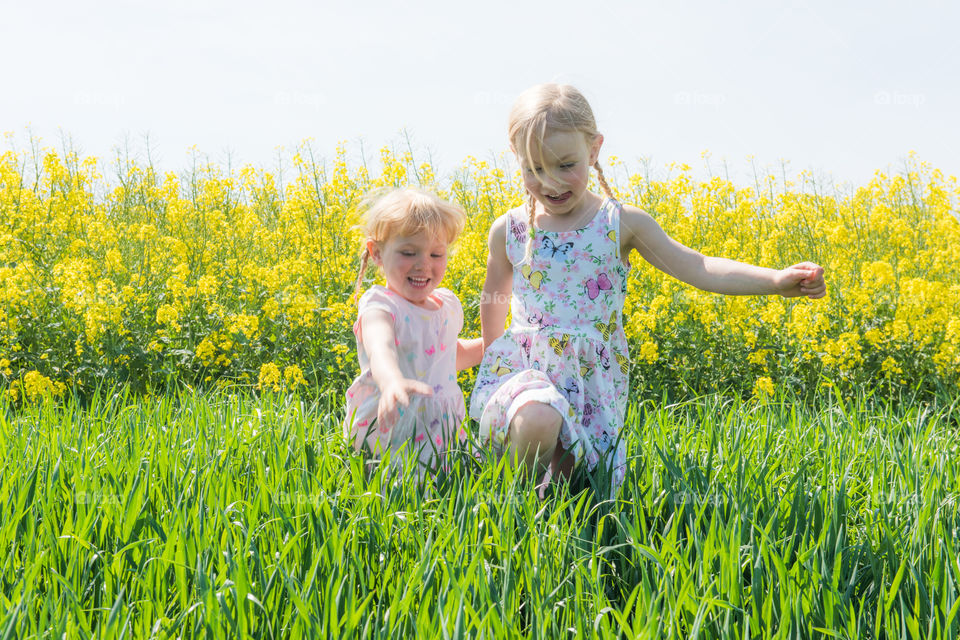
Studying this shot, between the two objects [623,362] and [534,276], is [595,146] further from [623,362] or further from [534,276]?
[623,362]

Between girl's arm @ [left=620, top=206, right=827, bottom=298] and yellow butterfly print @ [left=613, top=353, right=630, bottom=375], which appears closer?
girl's arm @ [left=620, top=206, right=827, bottom=298]

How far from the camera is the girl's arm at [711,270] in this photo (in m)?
1.96

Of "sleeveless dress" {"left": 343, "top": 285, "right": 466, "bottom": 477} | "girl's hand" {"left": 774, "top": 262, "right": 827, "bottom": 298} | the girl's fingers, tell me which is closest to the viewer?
the girl's fingers

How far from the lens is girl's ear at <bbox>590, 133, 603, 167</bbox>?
220cm

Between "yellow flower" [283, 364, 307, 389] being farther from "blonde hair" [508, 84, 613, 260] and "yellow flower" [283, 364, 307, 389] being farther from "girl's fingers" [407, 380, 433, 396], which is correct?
"girl's fingers" [407, 380, 433, 396]

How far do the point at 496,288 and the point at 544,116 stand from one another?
0.61m

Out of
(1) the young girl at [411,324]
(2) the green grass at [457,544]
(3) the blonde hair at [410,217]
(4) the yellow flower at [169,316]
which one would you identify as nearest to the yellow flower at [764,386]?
(2) the green grass at [457,544]

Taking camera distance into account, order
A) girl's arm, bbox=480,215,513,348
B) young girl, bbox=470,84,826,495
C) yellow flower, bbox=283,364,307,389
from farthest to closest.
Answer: yellow flower, bbox=283,364,307,389, girl's arm, bbox=480,215,513,348, young girl, bbox=470,84,826,495

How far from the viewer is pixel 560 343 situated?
7.36ft

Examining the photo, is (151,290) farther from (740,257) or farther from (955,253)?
(955,253)

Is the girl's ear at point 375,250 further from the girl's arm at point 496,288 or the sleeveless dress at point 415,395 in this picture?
the girl's arm at point 496,288

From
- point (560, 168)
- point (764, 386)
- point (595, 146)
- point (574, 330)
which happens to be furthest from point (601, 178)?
point (764, 386)

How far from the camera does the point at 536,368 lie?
225 centimetres

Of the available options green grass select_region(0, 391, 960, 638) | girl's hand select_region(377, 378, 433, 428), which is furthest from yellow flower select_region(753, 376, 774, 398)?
girl's hand select_region(377, 378, 433, 428)
